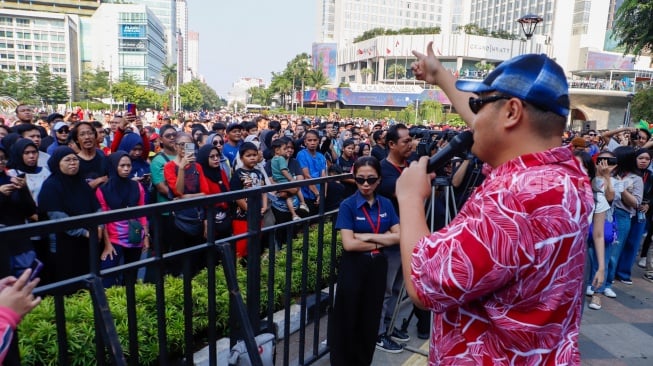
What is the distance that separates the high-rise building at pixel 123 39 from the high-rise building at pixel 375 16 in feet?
143

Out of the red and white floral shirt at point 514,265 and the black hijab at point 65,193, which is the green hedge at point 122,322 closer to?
the black hijab at point 65,193

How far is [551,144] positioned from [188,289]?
170 cm

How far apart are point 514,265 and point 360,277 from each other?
208 centimetres

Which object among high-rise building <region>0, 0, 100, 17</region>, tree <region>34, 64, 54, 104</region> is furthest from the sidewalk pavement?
high-rise building <region>0, 0, 100, 17</region>

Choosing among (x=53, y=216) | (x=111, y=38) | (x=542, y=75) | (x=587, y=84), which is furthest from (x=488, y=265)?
(x=111, y=38)

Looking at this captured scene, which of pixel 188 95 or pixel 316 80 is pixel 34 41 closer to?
pixel 188 95

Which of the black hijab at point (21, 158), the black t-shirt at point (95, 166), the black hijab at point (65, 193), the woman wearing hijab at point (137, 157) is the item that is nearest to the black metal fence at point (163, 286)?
the black hijab at point (65, 193)

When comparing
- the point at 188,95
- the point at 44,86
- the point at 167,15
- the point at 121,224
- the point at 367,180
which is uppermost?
the point at 167,15

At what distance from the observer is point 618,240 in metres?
5.50

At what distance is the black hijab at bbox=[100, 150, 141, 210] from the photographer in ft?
15.2

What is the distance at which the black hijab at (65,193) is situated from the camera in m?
3.93

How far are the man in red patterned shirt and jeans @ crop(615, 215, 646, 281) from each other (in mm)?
5523

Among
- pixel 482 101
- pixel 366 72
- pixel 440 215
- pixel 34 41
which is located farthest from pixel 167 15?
pixel 482 101

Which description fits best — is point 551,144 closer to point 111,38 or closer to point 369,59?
point 369,59
